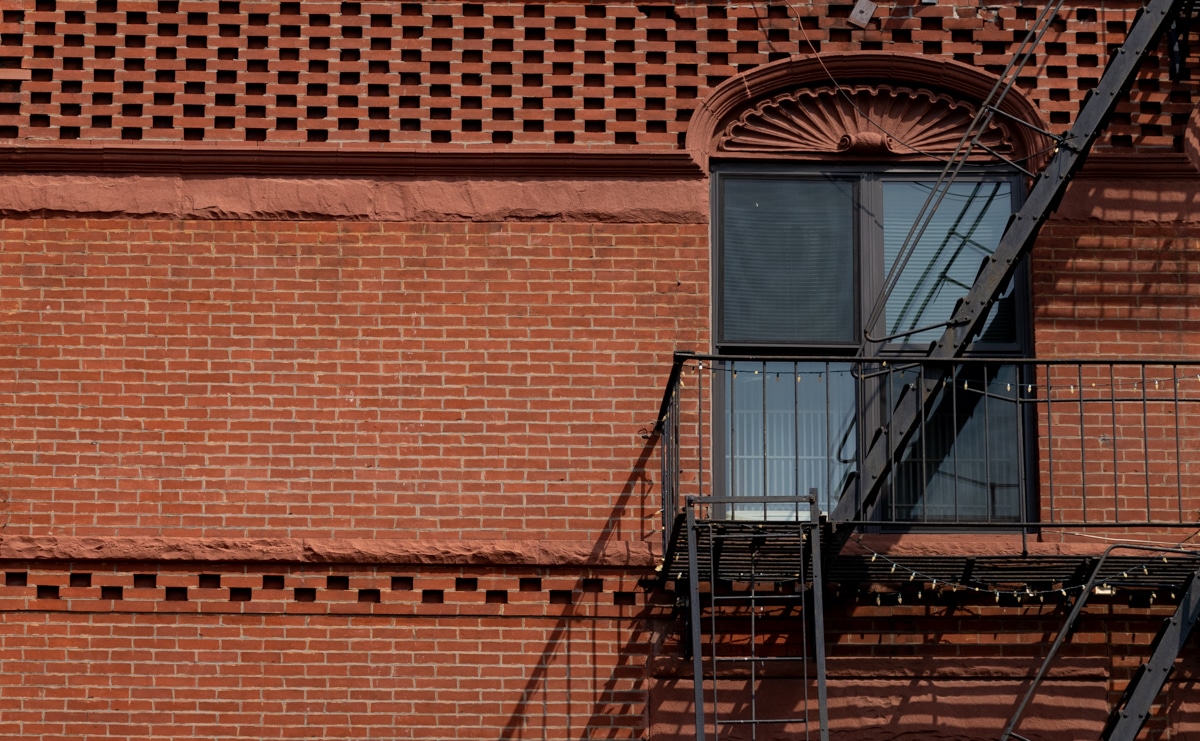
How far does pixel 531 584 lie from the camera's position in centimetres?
977

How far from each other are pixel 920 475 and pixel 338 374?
3.45m

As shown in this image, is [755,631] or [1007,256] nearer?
[1007,256]

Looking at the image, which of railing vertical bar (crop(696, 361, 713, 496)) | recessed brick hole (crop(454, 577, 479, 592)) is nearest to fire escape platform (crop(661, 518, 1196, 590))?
railing vertical bar (crop(696, 361, 713, 496))

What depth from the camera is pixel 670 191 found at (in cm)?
1036

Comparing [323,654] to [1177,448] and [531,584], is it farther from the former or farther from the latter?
[1177,448]

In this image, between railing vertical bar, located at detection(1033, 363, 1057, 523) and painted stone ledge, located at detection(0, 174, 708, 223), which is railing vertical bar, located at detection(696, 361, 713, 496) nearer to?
painted stone ledge, located at detection(0, 174, 708, 223)

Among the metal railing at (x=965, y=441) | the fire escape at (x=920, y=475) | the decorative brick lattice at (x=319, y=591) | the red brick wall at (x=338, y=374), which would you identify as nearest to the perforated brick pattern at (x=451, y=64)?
the fire escape at (x=920, y=475)

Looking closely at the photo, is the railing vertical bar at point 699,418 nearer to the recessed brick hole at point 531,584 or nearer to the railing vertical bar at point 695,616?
the railing vertical bar at point 695,616

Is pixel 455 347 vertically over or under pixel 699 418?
over

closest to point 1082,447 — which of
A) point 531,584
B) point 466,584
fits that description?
point 531,584

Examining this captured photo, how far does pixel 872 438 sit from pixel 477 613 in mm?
2484

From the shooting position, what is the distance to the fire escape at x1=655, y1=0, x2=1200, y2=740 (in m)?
9.00

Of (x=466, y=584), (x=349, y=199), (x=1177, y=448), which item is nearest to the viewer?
(x=1177, y=448)

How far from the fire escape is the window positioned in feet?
0.09
